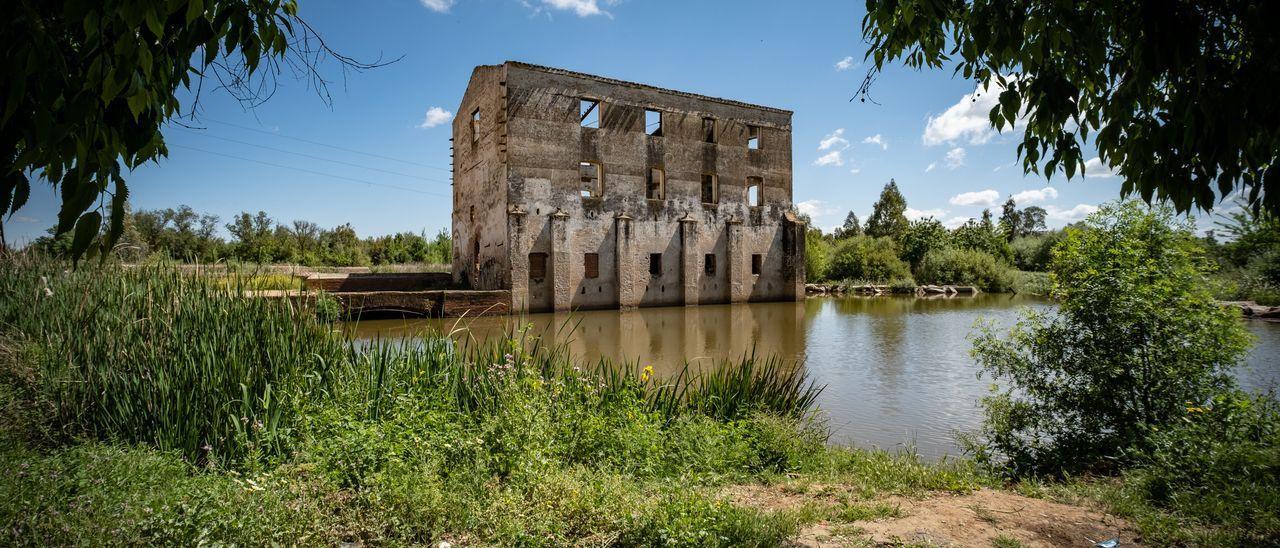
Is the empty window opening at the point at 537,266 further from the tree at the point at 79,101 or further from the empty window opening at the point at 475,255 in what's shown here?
the tree at the point at 79,101

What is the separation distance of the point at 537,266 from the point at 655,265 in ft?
17.4

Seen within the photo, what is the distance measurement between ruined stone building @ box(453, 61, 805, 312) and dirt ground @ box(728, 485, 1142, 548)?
17.3 meters

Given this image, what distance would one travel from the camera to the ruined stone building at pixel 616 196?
853 inches

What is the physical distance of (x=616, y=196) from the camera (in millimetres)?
23656

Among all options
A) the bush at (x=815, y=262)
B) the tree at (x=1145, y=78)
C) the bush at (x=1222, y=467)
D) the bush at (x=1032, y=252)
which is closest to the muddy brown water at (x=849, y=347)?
the bush at (x=1222, y=467)

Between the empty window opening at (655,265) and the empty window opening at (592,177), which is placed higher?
the empty window opening at (592,177)

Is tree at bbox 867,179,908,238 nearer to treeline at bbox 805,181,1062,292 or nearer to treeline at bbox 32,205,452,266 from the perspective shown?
treeline at bbox 805,181,1062,292

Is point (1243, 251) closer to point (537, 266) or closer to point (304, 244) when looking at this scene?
point (537, 266)

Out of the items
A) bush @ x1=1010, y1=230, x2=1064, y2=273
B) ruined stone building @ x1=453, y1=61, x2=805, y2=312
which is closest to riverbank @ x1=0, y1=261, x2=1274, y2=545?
ruined stone building @ x1=453, y1=61, x2=805, y2=312

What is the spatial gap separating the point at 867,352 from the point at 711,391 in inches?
315

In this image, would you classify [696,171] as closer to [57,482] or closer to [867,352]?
[867,352]

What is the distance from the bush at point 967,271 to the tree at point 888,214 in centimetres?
1548

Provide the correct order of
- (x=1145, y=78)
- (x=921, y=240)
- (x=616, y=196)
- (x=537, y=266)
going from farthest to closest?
(x=921, y=240), (x=616, y=196), (x=537, y=266), (x=1145, y=78)

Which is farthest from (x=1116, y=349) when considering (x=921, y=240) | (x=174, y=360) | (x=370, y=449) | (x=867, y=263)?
(x=921, y=240)
